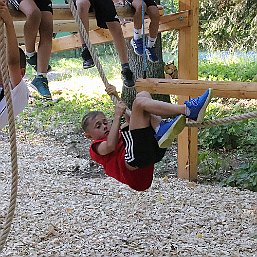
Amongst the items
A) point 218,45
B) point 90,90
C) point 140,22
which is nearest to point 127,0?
point 140,22

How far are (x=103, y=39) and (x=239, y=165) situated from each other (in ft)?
5.57

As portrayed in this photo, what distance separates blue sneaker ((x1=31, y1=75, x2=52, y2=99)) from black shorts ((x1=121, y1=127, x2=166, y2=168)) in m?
0.64

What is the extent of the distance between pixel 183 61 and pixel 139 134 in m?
1.93

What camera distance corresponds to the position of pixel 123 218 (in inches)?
152

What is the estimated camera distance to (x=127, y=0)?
3.84 metres

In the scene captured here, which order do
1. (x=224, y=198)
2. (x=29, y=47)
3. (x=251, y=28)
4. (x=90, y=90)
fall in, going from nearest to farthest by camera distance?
(x=29, y=47) → (x=224, y=198) → (x=90, y=90) → (x=251, y=28)

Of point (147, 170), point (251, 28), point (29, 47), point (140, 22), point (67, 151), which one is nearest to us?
point (147, 170)

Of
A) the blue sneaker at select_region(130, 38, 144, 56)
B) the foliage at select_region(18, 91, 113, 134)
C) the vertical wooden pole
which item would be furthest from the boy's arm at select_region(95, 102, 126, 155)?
the foliage at select_region(18, 91, 113, 134)

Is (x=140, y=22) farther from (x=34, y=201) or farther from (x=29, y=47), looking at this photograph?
(x=34, y=201)

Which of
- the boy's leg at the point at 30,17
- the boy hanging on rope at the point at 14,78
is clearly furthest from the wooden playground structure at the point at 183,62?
the boy hanging on rope at the point at 14,78

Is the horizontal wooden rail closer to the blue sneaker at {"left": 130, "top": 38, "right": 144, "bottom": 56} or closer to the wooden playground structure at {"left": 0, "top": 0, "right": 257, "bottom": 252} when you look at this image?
the wooden playground structure at {"left": 0, "top": 0, "right": 257, "bottom": 252}

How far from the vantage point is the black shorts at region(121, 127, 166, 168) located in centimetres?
248

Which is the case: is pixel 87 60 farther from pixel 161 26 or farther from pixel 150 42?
pixel 161 26

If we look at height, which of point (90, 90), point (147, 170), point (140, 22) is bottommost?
point (90, 90)
